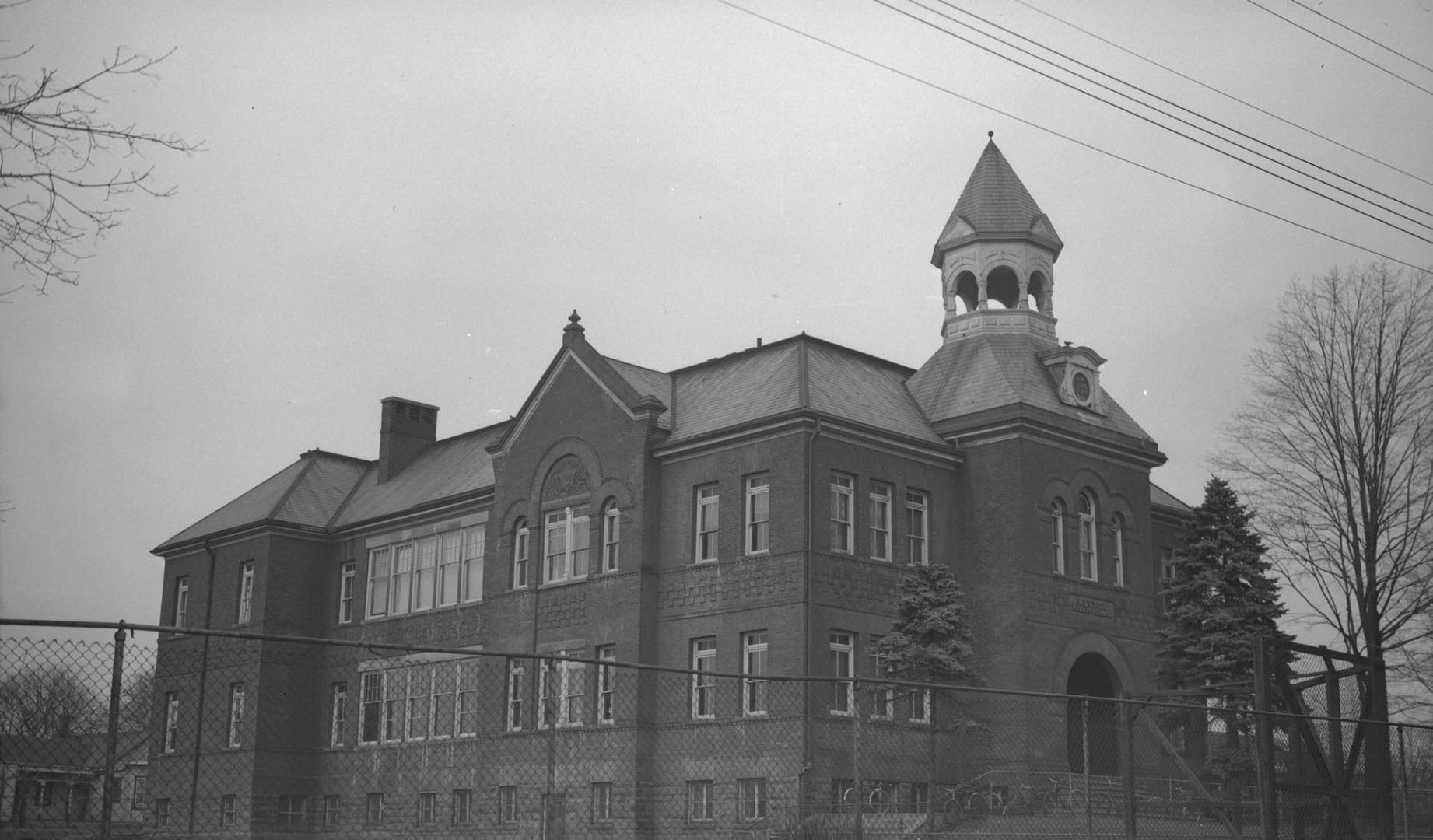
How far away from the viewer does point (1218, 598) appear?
119ft

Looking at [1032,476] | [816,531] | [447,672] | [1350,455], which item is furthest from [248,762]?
[1350,455]

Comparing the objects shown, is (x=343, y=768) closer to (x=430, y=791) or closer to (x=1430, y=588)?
(x=430, y=791)

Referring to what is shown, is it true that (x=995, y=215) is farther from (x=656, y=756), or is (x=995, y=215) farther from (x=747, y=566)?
(x=656, y=756)

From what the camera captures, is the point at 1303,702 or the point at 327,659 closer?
the point at 1303,702

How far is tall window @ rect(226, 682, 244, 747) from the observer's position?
158 ft

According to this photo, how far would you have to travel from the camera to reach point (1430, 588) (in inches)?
1505

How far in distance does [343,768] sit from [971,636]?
19873 mm

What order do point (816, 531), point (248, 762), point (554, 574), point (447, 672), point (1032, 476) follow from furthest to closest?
point (248, 762)
point (447, 672)
point (554, 574)
point (1032, 476)
point (816, 531)

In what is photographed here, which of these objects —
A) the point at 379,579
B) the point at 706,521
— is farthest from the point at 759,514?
the point at 379,579

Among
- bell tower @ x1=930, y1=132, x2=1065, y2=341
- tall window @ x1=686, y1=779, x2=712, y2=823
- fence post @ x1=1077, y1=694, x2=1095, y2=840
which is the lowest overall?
tall window @ x1=686, y1=779, x2=712, y2=823

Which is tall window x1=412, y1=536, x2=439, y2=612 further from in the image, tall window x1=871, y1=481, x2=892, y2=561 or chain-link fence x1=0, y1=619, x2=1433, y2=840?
tall window x1=871, y1=481, x2=892, y2=561

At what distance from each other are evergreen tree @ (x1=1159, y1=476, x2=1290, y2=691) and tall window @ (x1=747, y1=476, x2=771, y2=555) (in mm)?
9481

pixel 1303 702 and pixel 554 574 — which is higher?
pixel 554 574

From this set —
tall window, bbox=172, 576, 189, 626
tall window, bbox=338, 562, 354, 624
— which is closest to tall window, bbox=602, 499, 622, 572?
tall window, bbox=338, 562, 354, 624
